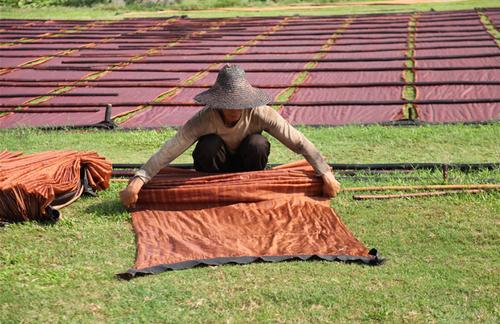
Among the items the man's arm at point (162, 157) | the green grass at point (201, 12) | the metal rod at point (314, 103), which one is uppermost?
the man's arm at point (162, 157)

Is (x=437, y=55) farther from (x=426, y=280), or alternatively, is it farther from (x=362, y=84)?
(x=426, y=280)

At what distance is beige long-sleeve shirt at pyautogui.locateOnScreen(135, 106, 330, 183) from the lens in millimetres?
3957

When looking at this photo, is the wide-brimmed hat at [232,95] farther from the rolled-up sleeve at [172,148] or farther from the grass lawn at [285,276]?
the grass lawn at [285,276]

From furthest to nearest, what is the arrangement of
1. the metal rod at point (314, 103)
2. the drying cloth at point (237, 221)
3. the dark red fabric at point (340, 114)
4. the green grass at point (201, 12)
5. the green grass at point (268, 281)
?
the green grass at point (201, 12)
the metal rod at point (314, 103)
the dark red fabric at point (340, 114)
the drying cloth at point (237, 221)
the green grass at point (268, 281)

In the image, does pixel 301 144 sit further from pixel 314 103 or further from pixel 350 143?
pixel 314 103

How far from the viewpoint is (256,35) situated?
38.1 ft

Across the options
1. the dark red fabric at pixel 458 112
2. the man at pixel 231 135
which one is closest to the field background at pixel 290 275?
the man at pixel 231 135

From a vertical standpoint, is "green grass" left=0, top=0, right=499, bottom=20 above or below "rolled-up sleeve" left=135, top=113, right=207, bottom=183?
below

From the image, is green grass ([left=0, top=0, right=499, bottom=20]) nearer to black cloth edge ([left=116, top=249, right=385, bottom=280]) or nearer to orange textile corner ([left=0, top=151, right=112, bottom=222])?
orange textile corner ([left=0, top=151, right=112, bottom=222])

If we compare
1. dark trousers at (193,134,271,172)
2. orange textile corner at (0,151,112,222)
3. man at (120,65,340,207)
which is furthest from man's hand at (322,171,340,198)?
orange textile corner at (0,151,112,222)

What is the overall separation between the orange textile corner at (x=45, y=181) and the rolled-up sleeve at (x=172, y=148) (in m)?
0.44

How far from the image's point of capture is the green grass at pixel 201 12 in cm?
1538

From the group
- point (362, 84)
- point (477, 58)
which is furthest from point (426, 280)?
point (477, 58)

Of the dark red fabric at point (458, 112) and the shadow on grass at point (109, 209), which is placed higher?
the shadow on grass at point (109, 209)
